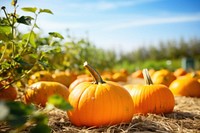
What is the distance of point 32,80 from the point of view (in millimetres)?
4258

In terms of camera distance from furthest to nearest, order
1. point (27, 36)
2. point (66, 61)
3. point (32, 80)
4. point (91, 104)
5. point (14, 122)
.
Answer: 1. point (66, 61)
2. point (32, 80)
3. point (27, 36)
4. point (91, 104)
5. point (14, 122)

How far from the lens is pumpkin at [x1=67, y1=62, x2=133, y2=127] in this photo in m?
2.47

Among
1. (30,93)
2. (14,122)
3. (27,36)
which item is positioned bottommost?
(30,93)

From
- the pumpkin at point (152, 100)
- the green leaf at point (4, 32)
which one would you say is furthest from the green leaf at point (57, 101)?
the pumpkin at point (152, 100)

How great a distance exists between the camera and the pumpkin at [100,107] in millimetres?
2467

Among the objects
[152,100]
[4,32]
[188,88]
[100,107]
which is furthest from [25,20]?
[188,88]

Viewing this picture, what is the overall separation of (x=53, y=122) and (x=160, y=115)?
1066 millimetres

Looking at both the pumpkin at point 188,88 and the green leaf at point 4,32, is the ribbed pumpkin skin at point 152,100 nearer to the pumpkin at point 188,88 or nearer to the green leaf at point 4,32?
the green leaf at point 4,32

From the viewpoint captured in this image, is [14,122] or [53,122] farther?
[53,122]

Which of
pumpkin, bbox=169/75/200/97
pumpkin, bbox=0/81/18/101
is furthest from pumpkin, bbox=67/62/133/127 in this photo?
pumpkin, bbox=169/75/200/97

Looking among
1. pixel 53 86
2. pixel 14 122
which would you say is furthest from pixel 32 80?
pixel 14 122

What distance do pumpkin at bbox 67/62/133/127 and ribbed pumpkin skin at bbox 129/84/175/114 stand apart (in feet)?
2.17

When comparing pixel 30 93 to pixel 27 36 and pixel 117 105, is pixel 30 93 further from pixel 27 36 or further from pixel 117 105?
pixel 117 105

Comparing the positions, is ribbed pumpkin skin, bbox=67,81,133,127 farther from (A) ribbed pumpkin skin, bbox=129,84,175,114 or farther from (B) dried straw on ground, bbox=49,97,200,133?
(A) ribbed pumpkin skin, bbox=129,84,175,114
